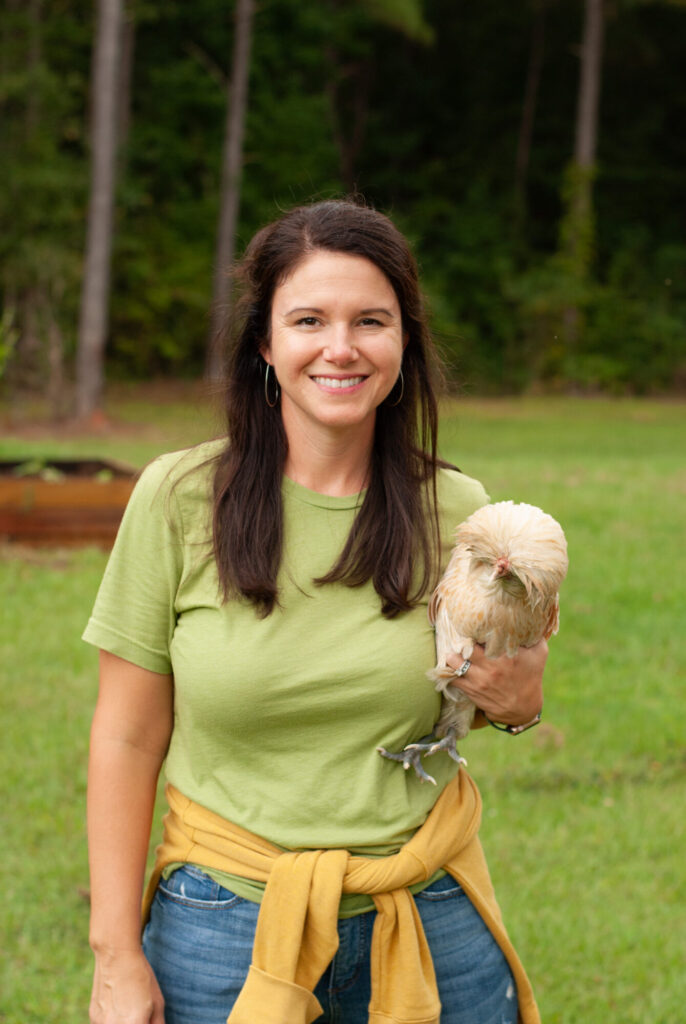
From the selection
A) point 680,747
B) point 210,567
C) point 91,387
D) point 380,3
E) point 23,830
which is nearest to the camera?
point 210,567

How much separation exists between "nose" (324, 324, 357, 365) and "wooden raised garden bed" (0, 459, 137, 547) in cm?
606

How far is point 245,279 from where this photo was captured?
2.18 meters

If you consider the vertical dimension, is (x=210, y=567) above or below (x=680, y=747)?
above

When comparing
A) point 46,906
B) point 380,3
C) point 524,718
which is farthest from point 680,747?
point 380,3

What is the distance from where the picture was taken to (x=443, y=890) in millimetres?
1994

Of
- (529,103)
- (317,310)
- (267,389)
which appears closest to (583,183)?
(529,103)

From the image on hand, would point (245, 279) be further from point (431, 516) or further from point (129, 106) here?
point (129, 106)

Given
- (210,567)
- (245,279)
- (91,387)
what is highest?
(245,279)

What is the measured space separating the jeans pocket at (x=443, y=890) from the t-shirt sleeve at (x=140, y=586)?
624 millimetres

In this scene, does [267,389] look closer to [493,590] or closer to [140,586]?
[140,586]

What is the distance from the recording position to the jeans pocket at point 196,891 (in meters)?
1.90

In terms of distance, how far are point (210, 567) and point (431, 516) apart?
17.1 inches

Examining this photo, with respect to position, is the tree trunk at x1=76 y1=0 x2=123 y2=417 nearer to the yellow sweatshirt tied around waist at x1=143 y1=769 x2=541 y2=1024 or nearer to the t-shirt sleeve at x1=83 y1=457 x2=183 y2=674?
the t-shirt sleeve at x1=83 y1=457 x2=183 y2=674

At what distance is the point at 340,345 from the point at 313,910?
3.12 ft
